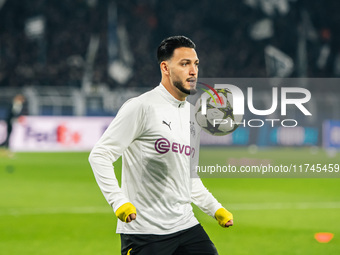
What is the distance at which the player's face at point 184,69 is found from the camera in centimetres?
390

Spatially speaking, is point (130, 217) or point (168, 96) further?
point (168, 96)

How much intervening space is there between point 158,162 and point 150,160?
2.0 inches

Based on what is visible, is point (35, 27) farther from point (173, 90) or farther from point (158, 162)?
point (158, 162)

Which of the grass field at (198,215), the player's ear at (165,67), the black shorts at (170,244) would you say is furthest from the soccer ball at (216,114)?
the black shorts at (170,244)

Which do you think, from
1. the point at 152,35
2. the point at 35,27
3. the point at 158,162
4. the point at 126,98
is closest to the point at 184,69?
the point at 158,162

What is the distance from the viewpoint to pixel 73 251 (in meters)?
6.91

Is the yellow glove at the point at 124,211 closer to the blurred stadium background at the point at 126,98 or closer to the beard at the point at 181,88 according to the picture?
the beard at the point at 181,88

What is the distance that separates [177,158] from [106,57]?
31.8 metres

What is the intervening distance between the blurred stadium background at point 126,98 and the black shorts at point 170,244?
300 cm

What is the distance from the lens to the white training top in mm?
3732

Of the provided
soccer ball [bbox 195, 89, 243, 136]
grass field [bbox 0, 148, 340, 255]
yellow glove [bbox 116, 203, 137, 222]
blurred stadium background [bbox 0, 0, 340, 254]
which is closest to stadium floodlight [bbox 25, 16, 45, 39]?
blurred stadium background [bbox 0, 0, 340, 254]

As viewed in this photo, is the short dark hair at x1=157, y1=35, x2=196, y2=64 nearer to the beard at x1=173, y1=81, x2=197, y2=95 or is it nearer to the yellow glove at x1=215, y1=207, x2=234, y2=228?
the beard at x1=173, y1=81, x2=197, y2=95

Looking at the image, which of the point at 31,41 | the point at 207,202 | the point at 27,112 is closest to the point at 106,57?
the point at 31,41

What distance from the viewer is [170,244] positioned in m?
3.86
